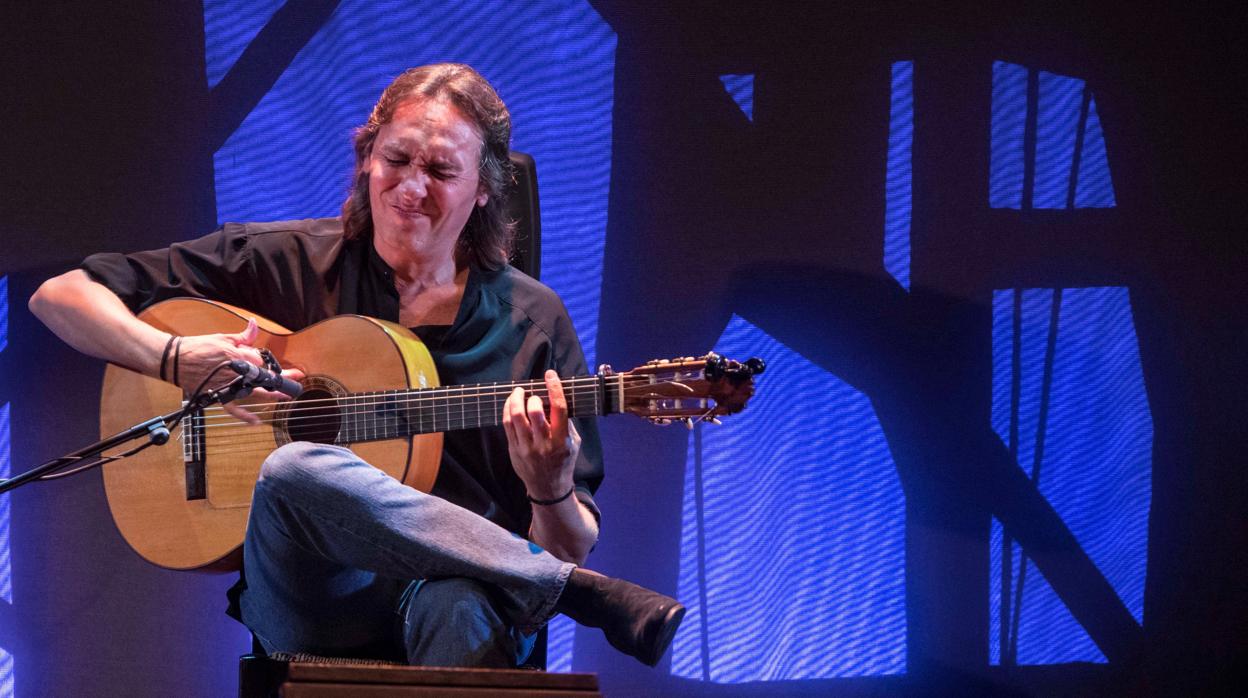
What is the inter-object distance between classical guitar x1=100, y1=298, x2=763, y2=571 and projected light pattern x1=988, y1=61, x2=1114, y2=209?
5.25 ft

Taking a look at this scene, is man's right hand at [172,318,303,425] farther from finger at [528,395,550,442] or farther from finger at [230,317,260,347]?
finger at [528,395,550,442]

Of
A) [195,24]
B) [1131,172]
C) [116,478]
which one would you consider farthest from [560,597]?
[1131,172]

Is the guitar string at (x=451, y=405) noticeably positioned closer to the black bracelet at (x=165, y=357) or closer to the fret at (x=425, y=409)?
the fret at (x=425, y=409)

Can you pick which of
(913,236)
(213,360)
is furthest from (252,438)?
(913,236)

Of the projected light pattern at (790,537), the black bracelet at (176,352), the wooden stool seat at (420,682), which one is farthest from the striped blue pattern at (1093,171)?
the black bracelet at (176,352)

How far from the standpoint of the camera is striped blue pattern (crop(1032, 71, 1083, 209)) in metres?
3.05

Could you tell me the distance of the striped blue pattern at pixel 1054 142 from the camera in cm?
305

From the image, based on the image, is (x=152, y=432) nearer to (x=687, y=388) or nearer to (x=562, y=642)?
(x=687, y=388)

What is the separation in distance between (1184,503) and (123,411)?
8.87 feet

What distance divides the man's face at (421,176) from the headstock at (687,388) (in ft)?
1.77

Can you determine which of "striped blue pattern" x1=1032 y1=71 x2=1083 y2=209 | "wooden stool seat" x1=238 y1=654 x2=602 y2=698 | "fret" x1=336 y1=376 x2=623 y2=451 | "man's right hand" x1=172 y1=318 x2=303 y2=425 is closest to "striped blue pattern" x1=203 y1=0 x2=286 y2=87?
"man's right hand" x1=172 y1=318 x2=303 y2=425

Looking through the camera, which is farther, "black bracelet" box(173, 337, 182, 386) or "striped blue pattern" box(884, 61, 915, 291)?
"striped blue pattern" box(884, 61, 915, 291)

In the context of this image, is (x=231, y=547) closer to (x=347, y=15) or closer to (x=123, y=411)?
(x=123, y=411)

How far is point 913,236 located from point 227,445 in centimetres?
186
